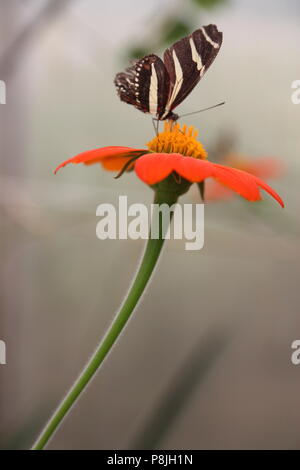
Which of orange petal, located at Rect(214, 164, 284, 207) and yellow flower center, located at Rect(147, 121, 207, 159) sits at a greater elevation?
yellow flower center, located at Rect(147, 121, 207, 159)

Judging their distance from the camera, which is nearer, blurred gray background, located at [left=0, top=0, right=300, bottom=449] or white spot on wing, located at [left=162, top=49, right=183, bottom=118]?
white spot on wing, located at [left=162, top=49, right=183, bottom=118]

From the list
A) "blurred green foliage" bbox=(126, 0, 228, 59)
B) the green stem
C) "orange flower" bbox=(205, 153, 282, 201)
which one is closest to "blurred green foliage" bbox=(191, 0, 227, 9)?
"blurred green foliage" bbox=(126, 0, 228, 59)

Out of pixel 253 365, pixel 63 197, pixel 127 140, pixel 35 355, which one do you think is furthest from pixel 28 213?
pixel 253 365

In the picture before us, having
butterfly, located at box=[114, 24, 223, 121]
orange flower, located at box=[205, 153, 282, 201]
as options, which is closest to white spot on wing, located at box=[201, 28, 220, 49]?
butterfly, located at box=[114, 24, 223, 121]

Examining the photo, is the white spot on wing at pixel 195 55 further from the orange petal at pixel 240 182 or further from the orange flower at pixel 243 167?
the orange flower at pixel 243 167

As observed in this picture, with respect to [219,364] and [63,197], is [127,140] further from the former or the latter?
[219,364]

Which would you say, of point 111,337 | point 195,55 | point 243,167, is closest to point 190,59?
point 195,55

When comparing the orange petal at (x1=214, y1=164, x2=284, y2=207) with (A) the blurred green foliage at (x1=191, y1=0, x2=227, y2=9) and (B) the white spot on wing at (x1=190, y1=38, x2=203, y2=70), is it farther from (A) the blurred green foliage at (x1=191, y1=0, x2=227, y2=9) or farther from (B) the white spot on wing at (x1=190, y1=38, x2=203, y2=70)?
(A) the blurred green foliage at (x1=191, y1=0, x2=227, y2=9)

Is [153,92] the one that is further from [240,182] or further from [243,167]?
[243,167]

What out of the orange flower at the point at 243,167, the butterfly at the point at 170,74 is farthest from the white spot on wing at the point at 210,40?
the orange flower at the point at 243,167
